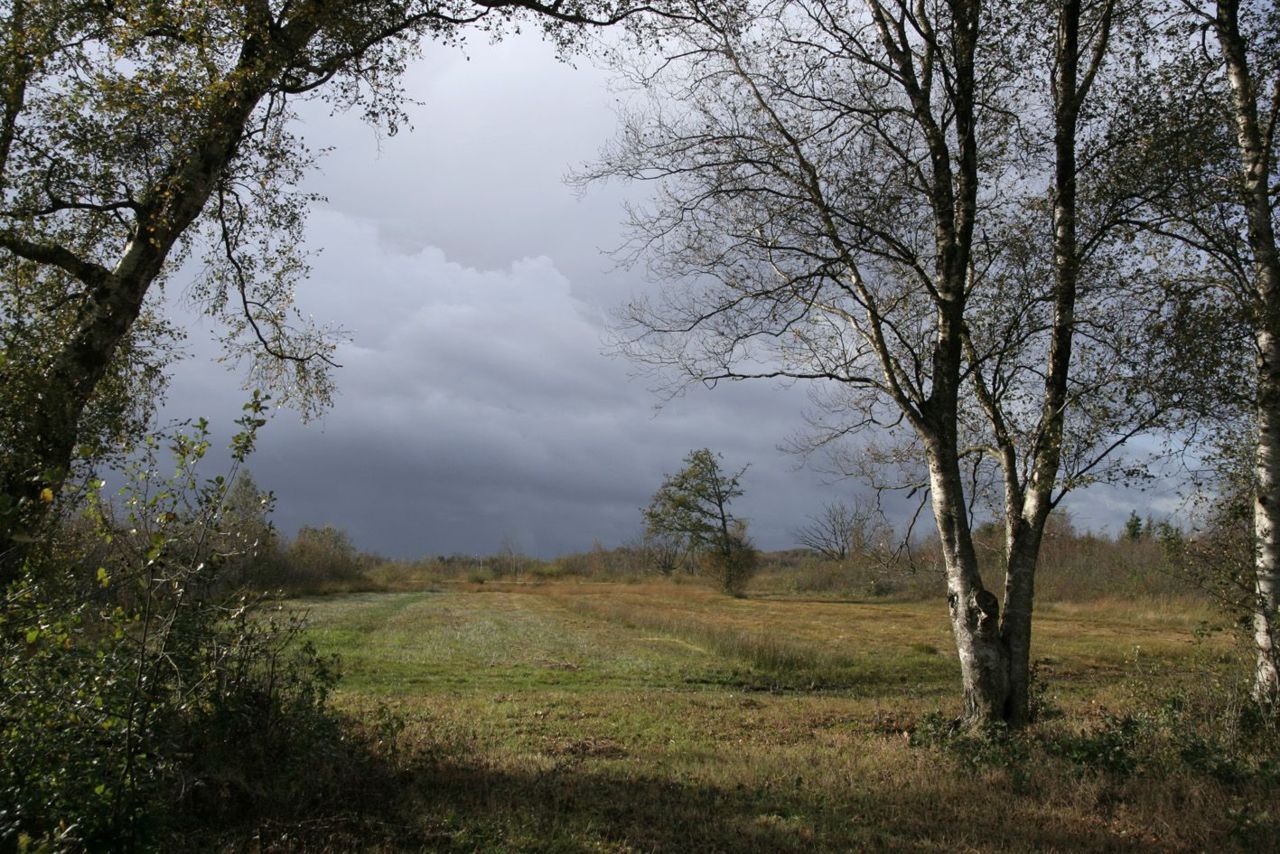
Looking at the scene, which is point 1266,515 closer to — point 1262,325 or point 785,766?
point 1262,325

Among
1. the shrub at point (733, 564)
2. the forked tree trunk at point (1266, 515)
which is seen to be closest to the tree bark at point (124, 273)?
the forked tree trunk at point (1266, 515)

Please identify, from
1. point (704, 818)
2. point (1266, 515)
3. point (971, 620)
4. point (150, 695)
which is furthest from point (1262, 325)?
point (150, 695)

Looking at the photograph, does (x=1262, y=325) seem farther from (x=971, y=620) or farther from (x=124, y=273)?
(x=124, y=273)

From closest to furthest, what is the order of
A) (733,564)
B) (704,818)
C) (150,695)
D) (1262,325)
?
1. (150,695)
2. (704,818)
3. (1262,325)
4. (733,564)

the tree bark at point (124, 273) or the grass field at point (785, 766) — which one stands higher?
the tree bark at point (124, 273)

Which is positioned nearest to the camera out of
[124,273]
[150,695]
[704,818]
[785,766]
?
[150,695]

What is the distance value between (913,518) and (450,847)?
9074 millimetres

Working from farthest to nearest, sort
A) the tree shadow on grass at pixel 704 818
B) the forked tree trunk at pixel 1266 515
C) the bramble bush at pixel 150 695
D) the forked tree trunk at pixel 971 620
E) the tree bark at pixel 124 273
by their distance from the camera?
1. the forked tree trunk at pixel 971 620
2. the forked tree trunk at pixel 1266 515
3. the tree bark at pixel 124 273
4. the tree shadow on grass at pixel 704 818
5. the bramble bush at pixel 150 695

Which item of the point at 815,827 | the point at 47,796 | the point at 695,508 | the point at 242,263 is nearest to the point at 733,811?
the point at 815,827

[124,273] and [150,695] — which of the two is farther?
[124,273]

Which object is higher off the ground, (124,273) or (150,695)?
(124,273)

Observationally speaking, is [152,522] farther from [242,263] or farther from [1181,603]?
[1181,603]

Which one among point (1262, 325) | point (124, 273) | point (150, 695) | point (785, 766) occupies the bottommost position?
point (785, 766)

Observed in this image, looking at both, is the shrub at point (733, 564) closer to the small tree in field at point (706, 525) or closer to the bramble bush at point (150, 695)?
the small tree in field at point (706, 525)
